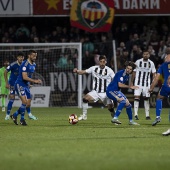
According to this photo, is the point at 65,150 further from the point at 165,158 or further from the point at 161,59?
the point at 161,59

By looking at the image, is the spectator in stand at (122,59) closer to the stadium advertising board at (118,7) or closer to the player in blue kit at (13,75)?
the stadium advertising board at (118,7)

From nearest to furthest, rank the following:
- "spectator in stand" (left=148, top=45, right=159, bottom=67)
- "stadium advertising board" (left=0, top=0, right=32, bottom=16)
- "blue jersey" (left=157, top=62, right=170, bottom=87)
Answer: "blue jersey" (left=157, top=62, right=170, bottom=87) → "spectator in stand" (left=148, top=45, right=159, bottom=67) → "stadium advertising board" (left=0, top=0, right=32, bottom=16)

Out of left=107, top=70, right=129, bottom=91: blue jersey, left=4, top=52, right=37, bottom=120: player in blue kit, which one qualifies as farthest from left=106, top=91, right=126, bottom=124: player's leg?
left=4, top=52, right=37, bottom=120: player in blue kit

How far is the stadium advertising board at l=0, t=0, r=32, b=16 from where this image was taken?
2727cm

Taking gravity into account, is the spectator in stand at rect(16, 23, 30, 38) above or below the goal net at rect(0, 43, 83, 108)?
above

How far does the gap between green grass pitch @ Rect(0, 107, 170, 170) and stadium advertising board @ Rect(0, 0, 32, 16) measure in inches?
470

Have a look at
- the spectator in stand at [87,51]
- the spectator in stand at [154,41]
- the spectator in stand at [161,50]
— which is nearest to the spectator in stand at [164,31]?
the spectator in stand at [154,41]

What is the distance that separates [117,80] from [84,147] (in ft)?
18.5

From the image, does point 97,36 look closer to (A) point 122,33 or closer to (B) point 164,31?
(A) point 122,33

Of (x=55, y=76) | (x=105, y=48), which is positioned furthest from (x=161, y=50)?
(x=55, y=76)

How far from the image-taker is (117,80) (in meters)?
16.5

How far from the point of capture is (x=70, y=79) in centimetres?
2695

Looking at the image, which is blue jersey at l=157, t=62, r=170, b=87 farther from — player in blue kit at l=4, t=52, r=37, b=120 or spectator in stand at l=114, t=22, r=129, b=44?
spectator in stand at l=114, t=22, r=129, b=44

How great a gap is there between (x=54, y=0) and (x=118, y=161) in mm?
19235
